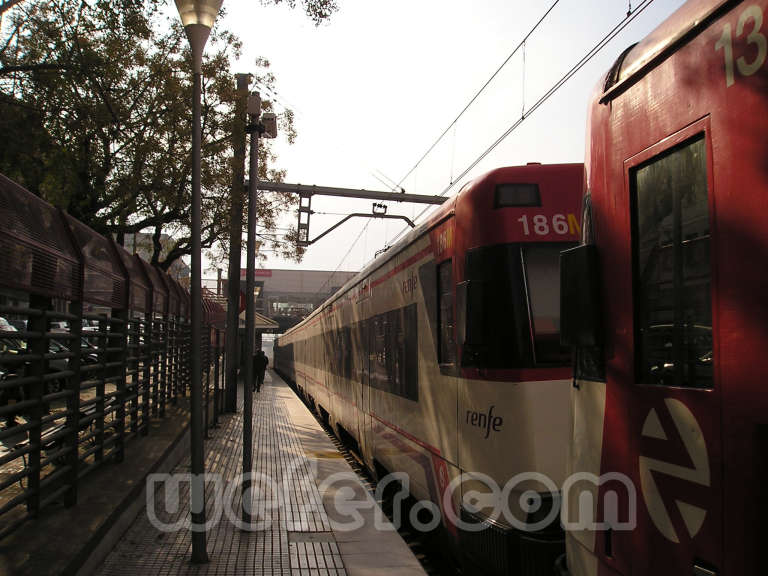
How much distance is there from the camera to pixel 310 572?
5.38 m

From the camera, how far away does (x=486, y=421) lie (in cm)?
480

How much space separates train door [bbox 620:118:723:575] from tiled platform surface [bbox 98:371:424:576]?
3300 millimetres

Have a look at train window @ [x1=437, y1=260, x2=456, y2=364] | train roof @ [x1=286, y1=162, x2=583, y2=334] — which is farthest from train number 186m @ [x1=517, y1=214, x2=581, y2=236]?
train window @ [x1=437, y1=260, x2=456, y2=364]

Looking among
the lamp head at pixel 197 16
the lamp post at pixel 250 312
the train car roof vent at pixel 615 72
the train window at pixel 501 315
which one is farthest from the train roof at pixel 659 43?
the lamp post at pixel 250 312

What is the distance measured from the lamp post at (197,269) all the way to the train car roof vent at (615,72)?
11.0ft

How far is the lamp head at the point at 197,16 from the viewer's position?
17.5 ft

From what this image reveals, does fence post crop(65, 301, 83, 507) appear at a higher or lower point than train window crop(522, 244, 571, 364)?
lower

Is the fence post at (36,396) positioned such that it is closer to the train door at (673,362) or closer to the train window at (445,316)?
Result: the train window at (445,316)

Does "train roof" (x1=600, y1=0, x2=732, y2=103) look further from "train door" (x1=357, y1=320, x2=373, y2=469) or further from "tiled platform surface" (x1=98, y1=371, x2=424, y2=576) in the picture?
"train door" (x1=357, y1=320, x2=373, y2=469)

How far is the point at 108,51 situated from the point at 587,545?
43.5ft

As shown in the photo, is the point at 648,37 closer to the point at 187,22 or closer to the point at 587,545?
the point at 587,545

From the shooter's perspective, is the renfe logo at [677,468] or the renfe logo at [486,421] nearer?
the renfe logo at [677,468]

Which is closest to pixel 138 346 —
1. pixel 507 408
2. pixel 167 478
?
pixel 167 478

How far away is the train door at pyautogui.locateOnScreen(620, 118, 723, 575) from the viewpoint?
2242 millimetres
